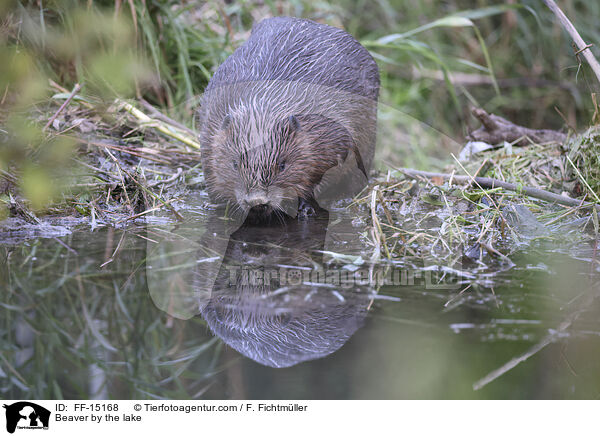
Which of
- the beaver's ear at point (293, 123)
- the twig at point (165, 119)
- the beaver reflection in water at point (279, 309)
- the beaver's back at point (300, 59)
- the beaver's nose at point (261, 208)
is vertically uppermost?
the beaver's back at point (300, 59)

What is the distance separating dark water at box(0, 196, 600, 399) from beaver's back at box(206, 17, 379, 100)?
3.99 feet

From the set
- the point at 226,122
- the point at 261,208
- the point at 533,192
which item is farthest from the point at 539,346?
the point at 226,122

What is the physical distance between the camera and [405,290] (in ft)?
7.93

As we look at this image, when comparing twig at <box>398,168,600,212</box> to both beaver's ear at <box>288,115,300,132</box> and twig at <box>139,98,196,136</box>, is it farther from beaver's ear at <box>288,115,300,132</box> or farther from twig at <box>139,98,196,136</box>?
twig at <box>139,98,196,136</box>

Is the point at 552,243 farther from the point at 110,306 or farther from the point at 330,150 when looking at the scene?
the point at 110,306

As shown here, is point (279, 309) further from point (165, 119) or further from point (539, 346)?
point (165, 119)

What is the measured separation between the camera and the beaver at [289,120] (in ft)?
10.9

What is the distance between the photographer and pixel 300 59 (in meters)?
3.71

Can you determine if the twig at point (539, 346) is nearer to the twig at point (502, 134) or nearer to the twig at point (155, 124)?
the twig at point (502, 134)

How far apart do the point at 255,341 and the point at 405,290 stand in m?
0.68
